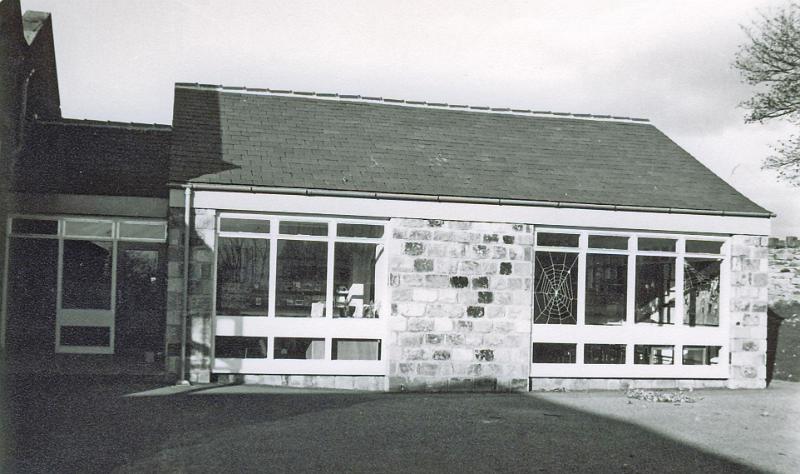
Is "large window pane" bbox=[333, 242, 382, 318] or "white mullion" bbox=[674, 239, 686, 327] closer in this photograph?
"large window pane" bbox=[333, 242, 382, 318]

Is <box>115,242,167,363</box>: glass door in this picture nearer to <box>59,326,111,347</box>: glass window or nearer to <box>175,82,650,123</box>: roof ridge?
<box>59,326,111,347</box>: glass window

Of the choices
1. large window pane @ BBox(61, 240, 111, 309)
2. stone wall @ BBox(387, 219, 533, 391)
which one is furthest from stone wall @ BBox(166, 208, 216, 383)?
large window pane @ BBox(61, 240, 111, 309)

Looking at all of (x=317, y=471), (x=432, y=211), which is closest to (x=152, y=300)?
(x=432, y=211)

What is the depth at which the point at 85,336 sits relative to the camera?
47.6 feet

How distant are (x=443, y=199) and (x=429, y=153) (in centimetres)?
200

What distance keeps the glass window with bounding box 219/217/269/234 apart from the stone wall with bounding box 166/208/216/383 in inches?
A: 7.7

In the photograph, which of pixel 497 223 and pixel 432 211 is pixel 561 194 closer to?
pixel 497 223

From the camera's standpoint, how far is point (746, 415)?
10.4m

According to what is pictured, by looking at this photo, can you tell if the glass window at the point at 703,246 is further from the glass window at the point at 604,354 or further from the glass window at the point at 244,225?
the glass window at the point at 244,225

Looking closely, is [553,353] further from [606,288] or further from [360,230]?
[360,230]

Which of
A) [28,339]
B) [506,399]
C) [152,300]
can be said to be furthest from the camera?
[152,300]

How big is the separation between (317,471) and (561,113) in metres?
12.1

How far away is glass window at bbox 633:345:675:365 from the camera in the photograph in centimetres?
1329

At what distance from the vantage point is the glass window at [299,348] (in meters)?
12.1
